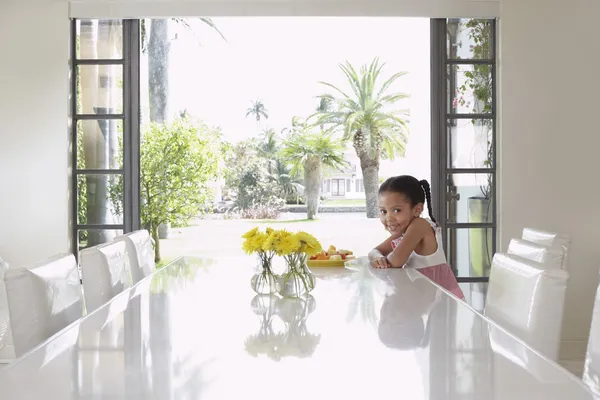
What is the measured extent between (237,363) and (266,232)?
98 centimetres

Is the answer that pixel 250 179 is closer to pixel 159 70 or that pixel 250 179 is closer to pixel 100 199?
pixel 159 70

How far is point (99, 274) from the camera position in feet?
8.33

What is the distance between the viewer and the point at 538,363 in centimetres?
129

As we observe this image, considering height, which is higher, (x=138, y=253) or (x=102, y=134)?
(x=102, y=134)

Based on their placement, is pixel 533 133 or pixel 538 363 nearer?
pixel 538 363

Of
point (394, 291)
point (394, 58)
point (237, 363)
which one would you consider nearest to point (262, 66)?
point (394, 58)

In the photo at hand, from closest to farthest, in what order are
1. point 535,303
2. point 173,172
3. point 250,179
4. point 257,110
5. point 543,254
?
point 535,303 < point 543,254 < point 173,172 < point 250,179 < point 257,110

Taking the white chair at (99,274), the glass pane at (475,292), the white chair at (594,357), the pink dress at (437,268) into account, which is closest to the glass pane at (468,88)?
the glass pane at (475,292)

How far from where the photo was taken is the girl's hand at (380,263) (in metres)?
3.09

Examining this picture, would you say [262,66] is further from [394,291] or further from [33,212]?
[394,291]

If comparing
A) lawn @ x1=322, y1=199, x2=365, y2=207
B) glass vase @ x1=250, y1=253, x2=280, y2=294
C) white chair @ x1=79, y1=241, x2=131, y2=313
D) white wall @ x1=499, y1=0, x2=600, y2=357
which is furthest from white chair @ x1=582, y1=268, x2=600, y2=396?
lawn @ x1=322, y1=199, x2=365, y2=207

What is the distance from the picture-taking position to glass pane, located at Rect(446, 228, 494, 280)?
4.91m

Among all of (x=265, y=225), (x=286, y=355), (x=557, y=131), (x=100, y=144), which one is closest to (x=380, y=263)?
(x=286, y=355)

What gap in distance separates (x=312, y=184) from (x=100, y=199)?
1021cm
